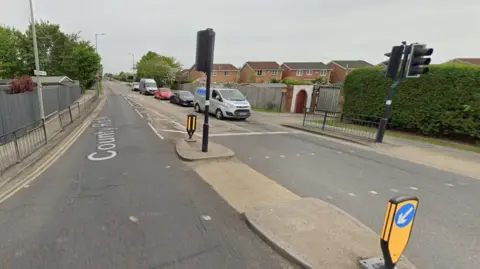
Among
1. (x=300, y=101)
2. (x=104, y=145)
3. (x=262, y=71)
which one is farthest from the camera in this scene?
(x=262, y=71)

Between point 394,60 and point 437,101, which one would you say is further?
point 437,101

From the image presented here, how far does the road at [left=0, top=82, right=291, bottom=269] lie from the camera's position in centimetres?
281

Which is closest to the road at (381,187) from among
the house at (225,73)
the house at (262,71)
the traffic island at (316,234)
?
the traffic island at (316,234)

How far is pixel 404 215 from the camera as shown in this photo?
2.31 metres

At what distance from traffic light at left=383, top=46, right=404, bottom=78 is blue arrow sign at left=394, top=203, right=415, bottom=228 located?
7.76 meters

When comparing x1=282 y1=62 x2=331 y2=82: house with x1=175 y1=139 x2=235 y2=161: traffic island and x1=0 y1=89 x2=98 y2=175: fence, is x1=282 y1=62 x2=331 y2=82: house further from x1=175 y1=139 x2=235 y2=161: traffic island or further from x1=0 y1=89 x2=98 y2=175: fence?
x1=0 y1=89 x2=98 y2=175: fence

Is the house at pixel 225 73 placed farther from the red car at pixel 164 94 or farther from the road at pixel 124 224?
the road at pixel 124 224

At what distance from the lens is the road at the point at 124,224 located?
111 inches

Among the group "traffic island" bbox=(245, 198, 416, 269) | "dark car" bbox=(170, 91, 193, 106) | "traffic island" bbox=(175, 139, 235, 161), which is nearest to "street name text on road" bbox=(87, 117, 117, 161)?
"traffic island" bbox=(175, 139, 235, 161)

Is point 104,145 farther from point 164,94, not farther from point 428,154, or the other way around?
point 164,94

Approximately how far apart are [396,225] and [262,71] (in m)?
70.6

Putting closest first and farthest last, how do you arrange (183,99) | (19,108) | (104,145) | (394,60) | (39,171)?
(39,171) < (104,145) < (394,60) < (19,108) < (183,99)

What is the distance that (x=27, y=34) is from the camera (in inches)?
1328

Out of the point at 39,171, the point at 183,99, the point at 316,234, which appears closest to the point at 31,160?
the point at 39,171
